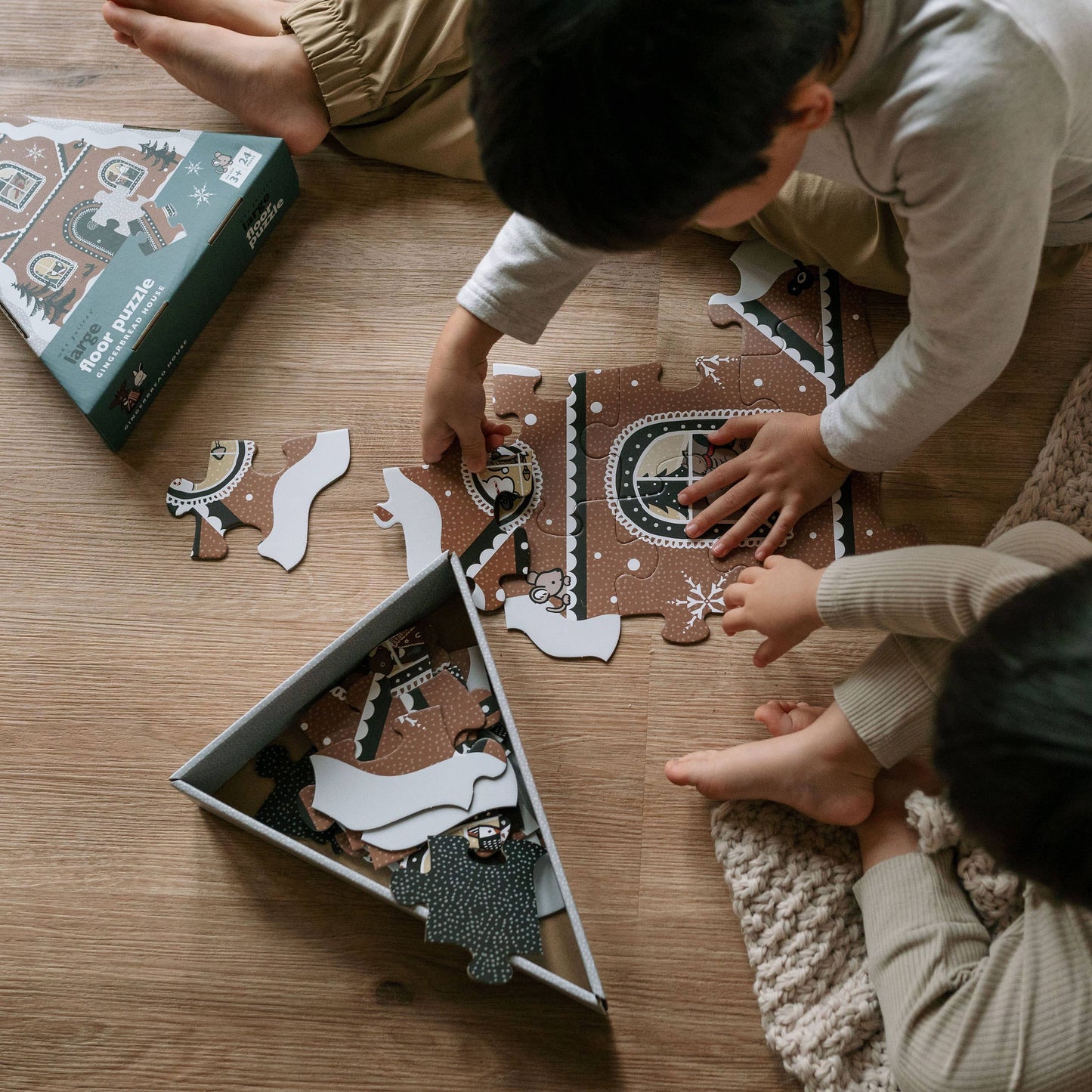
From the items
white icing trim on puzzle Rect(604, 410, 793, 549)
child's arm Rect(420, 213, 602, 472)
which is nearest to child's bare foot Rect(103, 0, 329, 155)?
child's arm Rect(420, 213, 602, 472)

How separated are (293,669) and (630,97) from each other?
23.3 inches

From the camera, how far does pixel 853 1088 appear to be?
2.51ft

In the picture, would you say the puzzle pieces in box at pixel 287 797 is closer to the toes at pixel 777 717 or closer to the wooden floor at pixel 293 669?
the wooden floor at pixel 293 669

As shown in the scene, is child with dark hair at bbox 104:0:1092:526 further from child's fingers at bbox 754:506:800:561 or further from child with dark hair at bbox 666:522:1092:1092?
child with dark hair at bbox 666:522:1092:1092

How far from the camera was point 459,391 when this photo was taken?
89 centimetres

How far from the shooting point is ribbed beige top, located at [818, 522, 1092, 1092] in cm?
70

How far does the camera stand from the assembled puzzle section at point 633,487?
89cm

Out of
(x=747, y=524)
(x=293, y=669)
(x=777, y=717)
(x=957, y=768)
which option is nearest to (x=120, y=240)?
(x=293, y=669)

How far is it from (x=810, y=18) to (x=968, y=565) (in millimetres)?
405

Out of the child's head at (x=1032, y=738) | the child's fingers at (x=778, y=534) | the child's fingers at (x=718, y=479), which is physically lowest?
the child's fingers at (x=778, y=534)

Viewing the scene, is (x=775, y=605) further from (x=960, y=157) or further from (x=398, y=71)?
(x=398, y=71)

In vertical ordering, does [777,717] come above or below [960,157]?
below

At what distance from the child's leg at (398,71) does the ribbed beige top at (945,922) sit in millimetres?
591

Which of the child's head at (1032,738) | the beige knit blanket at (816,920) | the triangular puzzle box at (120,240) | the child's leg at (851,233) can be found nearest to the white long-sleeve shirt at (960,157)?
the child's leg at (851,233)
